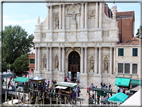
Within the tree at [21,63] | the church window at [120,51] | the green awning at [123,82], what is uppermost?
the church window at [120,51]

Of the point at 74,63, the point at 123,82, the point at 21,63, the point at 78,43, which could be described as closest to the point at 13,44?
the point at 21,63

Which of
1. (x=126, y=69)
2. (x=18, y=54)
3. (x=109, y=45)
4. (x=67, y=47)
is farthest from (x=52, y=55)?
(x=18, y=54)

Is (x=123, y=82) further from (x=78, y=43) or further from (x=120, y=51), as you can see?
(x=78, y=43)

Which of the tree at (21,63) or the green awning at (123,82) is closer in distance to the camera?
the green awning at (123,82)

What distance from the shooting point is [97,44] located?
2348cm

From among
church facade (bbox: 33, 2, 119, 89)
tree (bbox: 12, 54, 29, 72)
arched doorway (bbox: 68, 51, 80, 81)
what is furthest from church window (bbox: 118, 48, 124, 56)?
tree (bbox: 12, 54, 29, 72)

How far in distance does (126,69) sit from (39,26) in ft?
52.5

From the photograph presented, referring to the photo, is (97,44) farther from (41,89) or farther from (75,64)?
(41,89)

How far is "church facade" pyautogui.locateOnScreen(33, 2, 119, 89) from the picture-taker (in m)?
23.3

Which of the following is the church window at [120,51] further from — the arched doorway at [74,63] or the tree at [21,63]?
the tree at [21,63]

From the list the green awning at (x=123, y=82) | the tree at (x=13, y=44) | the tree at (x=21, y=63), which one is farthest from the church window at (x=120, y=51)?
the tree at (x=13, y=44)

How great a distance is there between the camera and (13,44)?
36.9 m

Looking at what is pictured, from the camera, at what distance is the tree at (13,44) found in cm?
3600

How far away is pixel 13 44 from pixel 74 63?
61.8ft
